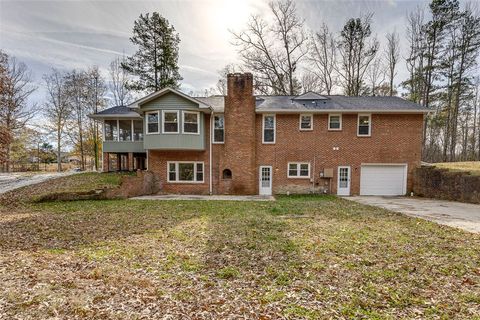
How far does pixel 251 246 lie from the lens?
545cm

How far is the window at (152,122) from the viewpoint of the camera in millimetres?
14453

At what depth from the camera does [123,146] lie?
17.4 meters

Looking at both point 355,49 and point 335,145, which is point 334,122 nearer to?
point 335,145

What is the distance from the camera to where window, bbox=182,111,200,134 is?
14365mm

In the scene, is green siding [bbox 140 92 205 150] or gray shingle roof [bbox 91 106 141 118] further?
gray shingle roof [bbox 91 106 141 118]

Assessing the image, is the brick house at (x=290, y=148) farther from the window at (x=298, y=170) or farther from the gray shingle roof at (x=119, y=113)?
the gray shingle roof at (x=119, y=113)

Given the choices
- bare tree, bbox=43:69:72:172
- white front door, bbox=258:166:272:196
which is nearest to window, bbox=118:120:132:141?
white front door, bbox=258:166:272:196

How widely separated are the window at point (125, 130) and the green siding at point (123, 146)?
583mm

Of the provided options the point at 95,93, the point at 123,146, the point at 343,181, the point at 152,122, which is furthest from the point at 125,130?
the point at 343,181

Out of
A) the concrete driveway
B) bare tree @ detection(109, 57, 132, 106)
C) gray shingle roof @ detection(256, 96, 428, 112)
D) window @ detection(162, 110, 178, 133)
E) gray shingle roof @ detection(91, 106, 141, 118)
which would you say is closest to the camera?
the concrete driveway

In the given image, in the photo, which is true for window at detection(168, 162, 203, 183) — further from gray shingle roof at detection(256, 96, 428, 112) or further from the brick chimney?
gray shingle roof at detection(256, 96, 428, 112)

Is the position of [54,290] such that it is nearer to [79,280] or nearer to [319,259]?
[79,280]

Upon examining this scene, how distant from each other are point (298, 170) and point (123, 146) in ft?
39.3

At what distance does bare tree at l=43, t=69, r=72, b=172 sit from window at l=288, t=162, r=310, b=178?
25.6 metres
